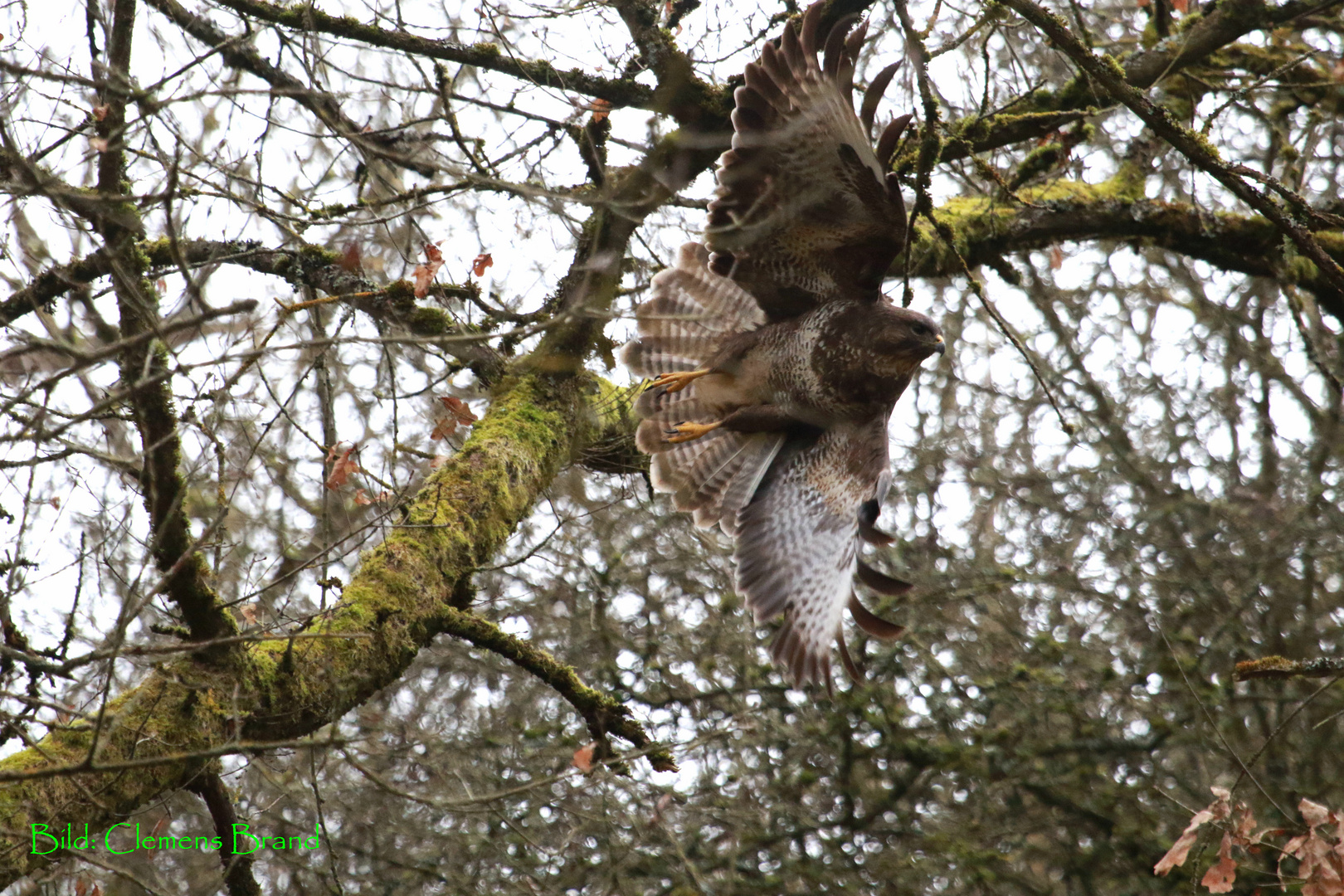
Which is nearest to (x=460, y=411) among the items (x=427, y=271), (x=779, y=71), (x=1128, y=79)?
(x=427, y=271)

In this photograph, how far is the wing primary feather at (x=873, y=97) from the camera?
3.17 metres

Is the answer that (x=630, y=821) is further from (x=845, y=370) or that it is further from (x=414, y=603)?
(x=845, y=370)

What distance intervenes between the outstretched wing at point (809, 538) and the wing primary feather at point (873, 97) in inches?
57.3

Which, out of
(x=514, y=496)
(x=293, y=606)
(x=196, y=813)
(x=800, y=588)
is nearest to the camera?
(x=514, y=496)

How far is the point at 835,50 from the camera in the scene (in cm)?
349

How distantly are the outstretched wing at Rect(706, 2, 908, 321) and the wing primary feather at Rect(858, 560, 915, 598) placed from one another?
1052 mm

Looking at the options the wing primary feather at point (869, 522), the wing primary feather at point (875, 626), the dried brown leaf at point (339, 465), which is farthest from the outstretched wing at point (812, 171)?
the dried brown leaf at point (339, 465)

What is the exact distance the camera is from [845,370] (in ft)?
14.1

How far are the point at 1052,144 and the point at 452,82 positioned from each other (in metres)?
2.54

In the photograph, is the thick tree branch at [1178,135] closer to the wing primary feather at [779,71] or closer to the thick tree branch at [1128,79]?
the thick tree branch at [1128,79]

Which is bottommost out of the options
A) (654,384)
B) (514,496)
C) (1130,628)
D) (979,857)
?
(979,857)

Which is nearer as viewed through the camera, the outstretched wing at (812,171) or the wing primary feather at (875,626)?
the outstretched wing at (812,171)

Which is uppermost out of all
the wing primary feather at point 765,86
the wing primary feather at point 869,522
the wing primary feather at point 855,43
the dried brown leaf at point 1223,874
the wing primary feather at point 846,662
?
the wing primary feather at point 765,86

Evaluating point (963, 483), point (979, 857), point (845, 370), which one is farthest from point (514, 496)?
point (963, 483)
